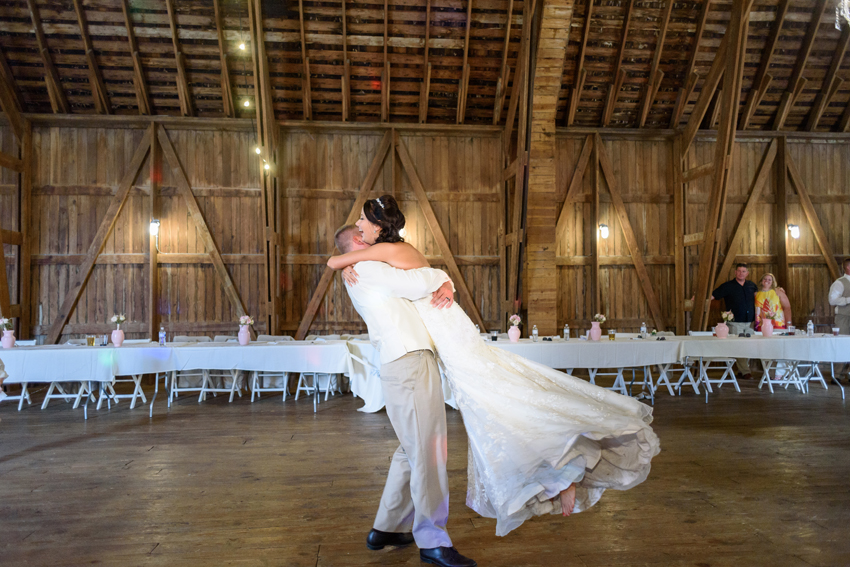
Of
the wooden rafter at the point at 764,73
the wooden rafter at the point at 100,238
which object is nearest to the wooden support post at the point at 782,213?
the wooden rafter at the point at 764,73

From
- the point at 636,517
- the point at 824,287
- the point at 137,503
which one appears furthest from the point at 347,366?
the point at 824,287

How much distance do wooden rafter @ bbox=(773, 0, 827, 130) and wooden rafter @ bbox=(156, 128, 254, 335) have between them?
33.4 feet

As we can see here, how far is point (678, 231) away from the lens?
10570 mm

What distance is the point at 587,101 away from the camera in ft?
33.7

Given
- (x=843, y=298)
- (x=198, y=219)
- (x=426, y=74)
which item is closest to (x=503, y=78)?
(x=426, y=74)

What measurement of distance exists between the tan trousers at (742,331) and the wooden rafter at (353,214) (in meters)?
6.03

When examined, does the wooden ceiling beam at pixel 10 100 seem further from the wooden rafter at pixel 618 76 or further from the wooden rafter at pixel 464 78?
the wooden rafter at pixel 618 76

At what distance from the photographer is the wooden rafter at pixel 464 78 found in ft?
29.0

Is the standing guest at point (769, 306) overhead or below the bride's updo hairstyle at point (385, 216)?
below

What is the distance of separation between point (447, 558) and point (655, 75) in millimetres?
9453

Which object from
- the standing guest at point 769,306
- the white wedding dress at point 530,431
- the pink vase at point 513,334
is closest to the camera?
the white wedding dress at point 530,431

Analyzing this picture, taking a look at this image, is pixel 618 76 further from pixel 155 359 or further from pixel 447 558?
pixel 447 558

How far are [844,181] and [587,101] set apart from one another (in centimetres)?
529

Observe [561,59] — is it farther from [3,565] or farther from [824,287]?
[3,565]
